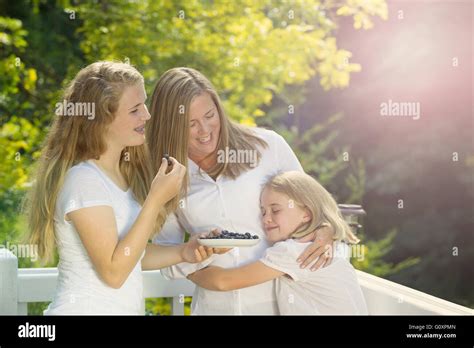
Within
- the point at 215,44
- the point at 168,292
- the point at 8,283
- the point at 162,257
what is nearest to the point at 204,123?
the point at 162,257

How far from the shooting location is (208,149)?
6.71 ft

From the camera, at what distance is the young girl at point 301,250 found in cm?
200

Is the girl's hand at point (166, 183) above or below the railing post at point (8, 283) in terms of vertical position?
above

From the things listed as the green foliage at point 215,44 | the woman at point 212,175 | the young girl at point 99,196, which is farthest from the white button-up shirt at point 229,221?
the green foliage at point 215,44

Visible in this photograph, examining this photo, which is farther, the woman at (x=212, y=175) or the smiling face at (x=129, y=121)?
the woman at (x=212, y=175)

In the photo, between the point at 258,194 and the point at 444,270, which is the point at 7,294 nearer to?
the point at 258,194

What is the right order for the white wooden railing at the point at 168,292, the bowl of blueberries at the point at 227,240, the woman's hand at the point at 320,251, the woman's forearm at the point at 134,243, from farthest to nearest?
the white wooden railing at the point at 168,292 < the woman's hand at the point at 320,251 < the bowl of blueberries at the point at 227,240 < the woman's forearm at the point at 134,243

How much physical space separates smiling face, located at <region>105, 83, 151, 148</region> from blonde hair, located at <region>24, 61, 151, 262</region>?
13 mm

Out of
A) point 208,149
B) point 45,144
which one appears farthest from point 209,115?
point 45,144

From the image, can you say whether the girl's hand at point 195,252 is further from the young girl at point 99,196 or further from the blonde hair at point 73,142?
the blonde hair at point 73,142

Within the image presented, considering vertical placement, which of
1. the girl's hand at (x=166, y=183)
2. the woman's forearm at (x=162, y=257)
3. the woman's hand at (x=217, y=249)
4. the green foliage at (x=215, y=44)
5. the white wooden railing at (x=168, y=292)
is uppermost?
the green foliage at (x=215, y=44)

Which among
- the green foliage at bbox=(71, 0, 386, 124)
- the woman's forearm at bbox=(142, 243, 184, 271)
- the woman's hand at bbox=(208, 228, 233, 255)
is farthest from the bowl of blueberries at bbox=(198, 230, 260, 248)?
the green foliage at bbox=(71, 0, 386, 124)

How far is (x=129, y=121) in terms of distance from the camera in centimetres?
186

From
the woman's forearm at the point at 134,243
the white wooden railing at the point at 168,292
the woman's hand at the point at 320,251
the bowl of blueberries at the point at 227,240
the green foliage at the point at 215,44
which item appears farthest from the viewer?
the green foliage at the point at 215,44
